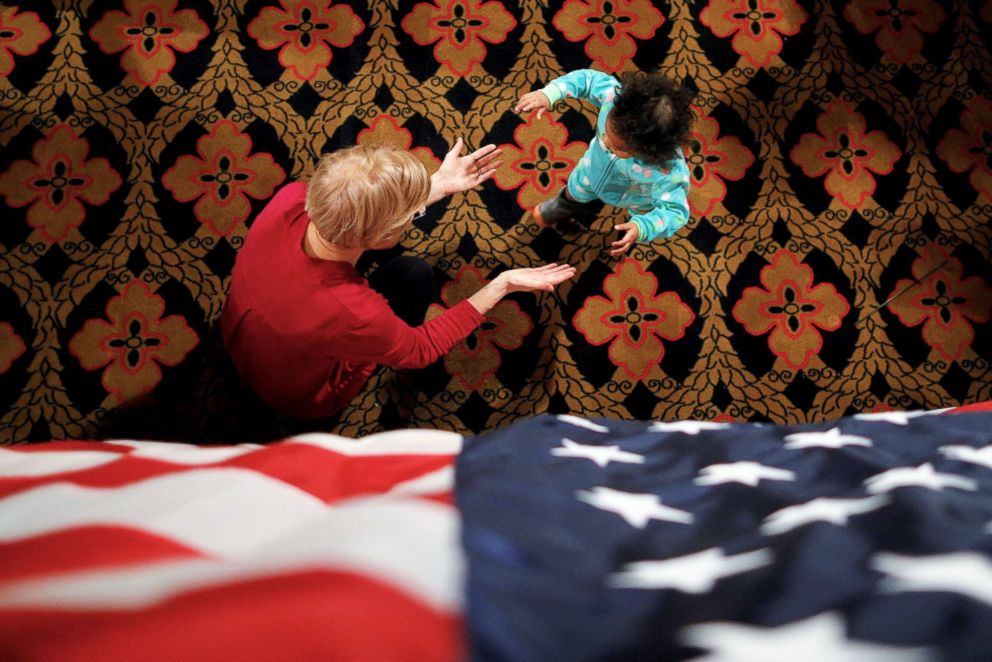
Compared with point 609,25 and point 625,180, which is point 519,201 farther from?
point 609,25

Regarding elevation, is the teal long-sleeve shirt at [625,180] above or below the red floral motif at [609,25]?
below

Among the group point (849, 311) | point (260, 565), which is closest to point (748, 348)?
point (849, 311)

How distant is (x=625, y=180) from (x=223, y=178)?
3.70 feet

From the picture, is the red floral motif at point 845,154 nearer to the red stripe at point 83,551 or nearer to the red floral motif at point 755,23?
the red floral motif at point 755,23

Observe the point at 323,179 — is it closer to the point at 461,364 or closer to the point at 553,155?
the point at 461,364

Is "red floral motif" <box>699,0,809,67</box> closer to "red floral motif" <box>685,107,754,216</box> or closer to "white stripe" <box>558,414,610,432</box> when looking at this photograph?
"red floral motif" <box>685,107,754,216</box>

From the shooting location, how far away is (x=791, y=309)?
165 cm

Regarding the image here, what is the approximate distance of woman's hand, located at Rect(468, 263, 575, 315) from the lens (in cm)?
129

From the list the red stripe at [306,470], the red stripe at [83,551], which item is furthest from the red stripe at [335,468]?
the red stripe at [83,551]

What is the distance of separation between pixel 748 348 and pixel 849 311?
0.33 meters

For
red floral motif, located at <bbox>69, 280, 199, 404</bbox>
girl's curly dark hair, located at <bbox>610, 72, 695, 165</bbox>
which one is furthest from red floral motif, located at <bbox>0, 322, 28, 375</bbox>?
girl's curly dark hair, located at <bbox>610, 72, 695, 165</bbox>

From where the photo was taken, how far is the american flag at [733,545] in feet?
1.43

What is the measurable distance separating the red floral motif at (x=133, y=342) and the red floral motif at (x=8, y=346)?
0.12m

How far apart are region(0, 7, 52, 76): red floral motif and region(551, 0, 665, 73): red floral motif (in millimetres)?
1553
